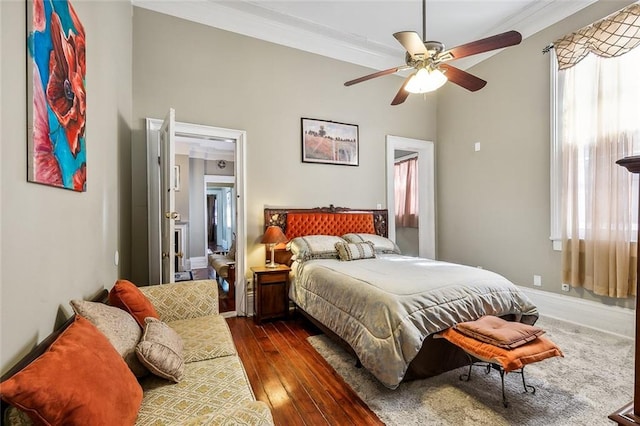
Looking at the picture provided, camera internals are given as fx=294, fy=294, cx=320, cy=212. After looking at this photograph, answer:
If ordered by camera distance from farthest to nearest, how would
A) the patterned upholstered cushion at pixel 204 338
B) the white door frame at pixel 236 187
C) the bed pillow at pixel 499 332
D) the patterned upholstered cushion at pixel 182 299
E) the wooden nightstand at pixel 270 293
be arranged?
the wooden nightstand at pixel 270 293
the white door frame at pixel 236 187
the patterned upholstered cushion at pixel 182 299
the bed pillow at pixel 499 332
the patterned upholstered cushion at pixel 204 338

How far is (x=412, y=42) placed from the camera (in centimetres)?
210

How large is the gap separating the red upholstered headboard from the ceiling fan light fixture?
212 centimetres

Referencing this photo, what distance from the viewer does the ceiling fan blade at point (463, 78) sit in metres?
2.42

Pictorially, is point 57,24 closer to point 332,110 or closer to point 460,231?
point 332,110

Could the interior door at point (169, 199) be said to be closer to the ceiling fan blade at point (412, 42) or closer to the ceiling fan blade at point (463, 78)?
the ceiling fan blade at point (412, 42)

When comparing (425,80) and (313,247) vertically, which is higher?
(425,80)

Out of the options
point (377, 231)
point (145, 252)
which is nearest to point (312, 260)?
point (377, 231)

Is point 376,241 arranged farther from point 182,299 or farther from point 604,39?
point 604,39

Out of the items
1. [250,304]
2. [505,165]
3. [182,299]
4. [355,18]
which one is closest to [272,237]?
[250,304]

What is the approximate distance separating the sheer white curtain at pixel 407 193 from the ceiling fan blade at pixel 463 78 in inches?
142

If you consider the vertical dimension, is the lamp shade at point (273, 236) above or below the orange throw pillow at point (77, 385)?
above

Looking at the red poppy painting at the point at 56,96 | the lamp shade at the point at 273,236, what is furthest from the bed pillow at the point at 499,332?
the red poppy painting at the point at 56,96

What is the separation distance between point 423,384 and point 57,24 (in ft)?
9.68

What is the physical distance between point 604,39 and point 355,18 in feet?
8.89
